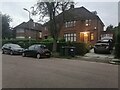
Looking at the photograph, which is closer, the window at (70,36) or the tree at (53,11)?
the tree at (53,11)

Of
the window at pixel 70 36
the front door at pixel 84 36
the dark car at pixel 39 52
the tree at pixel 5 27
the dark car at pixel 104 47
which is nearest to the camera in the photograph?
the dark car at pixel 39 52

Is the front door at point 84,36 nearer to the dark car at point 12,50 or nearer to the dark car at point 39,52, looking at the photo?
the dark car at point 12,50

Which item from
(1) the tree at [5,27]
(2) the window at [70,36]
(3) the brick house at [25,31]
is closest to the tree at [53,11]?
(2) the window at [70,36]

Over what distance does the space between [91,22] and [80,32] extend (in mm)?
3206

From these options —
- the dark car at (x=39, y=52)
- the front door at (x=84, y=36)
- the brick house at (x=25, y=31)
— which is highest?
the brick house at (x=25, y=31)

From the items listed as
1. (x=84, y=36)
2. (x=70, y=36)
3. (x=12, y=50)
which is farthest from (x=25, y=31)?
(x=12, y=50)

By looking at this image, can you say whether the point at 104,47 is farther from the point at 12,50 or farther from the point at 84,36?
the point at 84,36

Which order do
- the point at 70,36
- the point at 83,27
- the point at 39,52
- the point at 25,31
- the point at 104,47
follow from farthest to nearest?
the point at 25,31
the point at 70,36
the point at 83,27
the point at 104,47
the point at 39,52

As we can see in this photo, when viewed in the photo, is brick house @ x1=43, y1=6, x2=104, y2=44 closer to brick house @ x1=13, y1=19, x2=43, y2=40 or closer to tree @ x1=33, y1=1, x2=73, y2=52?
tree @ x1=33, y1=1, x2=73, y2=52

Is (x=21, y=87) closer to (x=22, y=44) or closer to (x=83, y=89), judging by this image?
(x=83, y=89)

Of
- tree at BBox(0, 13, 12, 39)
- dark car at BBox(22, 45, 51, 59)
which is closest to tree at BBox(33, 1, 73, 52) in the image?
dark car at BBox(22, 45, 51, 59)

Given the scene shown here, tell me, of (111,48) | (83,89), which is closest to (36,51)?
(111,48)

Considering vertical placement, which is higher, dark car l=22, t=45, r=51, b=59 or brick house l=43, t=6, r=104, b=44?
brick house l=43, t=6, r=104, b=44

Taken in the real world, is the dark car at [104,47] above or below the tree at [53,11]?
below
